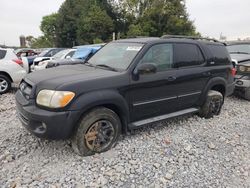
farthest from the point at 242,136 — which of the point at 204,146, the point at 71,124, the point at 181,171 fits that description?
the point at 71,124

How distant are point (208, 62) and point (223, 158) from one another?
207 centimetres

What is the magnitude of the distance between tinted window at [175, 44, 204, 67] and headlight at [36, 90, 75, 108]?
2.15 m

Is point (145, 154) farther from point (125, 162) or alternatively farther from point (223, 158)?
point (223, 158)

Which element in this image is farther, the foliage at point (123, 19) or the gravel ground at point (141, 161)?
the foliage at point (123, 19)

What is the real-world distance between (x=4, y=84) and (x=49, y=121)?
16.1ft

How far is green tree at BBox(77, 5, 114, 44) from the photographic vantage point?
3155cm

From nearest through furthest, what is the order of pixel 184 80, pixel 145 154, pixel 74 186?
pixel 74 186
pixel 145 154
pixel 184 80

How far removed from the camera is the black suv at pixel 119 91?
303cm

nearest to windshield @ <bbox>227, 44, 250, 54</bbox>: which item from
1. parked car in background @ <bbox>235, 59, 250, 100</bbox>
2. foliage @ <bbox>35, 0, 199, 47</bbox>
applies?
parked car in background @ <bbox>235, 59, 250, 100</bbox>

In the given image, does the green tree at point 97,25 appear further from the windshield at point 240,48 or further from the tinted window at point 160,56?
the tinted window at point 160,56

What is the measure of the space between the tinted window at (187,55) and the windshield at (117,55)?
2.66 feet

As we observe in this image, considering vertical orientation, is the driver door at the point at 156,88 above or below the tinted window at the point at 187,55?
below

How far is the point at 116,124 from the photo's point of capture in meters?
3.51

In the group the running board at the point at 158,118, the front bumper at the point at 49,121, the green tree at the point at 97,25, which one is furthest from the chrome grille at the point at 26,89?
the green tree at the point at 97,25
